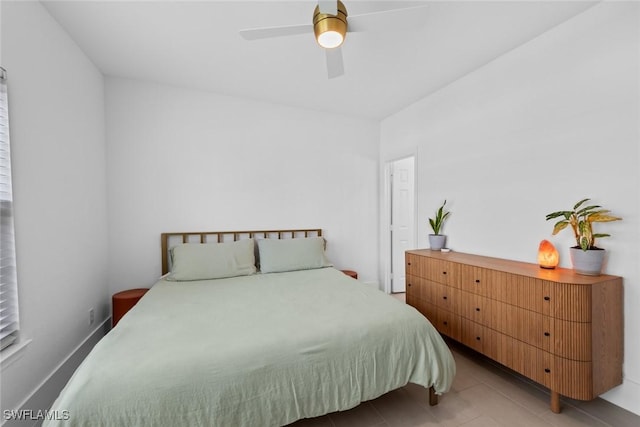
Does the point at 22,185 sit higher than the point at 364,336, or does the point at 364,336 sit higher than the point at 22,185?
the point at 22,185

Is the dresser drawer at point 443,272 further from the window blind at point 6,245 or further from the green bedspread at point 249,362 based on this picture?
the window blind at point 6,245

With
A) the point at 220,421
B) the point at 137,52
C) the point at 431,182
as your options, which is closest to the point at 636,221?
the point at 431,182

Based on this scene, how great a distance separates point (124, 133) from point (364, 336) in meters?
3.10

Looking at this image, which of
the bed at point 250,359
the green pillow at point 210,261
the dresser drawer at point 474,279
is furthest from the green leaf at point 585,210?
the green pillow at point 210,261

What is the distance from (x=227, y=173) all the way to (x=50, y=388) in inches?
90.5

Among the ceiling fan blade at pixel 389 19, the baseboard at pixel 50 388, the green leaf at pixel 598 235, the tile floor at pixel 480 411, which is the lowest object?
the tile floor at pixel 480 411

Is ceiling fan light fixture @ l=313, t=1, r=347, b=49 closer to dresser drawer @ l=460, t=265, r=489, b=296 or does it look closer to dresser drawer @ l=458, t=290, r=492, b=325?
dresser drawer @ l=460, t=265, r=489, b=296

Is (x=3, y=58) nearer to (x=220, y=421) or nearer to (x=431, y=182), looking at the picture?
(x=220, y=421)

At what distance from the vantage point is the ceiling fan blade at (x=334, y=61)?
1.77m

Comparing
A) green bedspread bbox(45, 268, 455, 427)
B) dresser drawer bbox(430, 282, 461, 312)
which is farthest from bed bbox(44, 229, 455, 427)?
dresser drawer bbox(430, 282, 461, 312)

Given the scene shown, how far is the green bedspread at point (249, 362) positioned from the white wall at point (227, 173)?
124 cm

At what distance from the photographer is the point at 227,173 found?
3221 mm

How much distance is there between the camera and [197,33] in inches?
82.3

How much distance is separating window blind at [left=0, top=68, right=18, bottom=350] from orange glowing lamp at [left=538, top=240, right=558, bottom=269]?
346 cm
